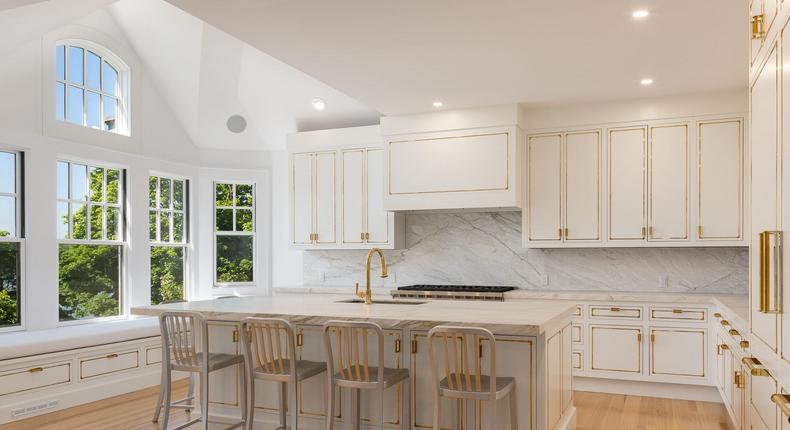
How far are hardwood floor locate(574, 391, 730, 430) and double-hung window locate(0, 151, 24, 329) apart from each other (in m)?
4.59

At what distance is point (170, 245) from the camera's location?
696 cm

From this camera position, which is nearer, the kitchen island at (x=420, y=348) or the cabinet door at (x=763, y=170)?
the cabinet door at (x=763, y=170)

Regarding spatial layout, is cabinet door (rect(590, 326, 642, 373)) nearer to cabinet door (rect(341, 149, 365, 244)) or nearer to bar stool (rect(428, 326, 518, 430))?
bar stool (rect(428, 326, 518, 430))

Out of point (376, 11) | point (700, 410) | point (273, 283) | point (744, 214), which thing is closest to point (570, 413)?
point (700, 410)

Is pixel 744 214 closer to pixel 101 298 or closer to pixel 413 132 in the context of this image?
pixel 413 132

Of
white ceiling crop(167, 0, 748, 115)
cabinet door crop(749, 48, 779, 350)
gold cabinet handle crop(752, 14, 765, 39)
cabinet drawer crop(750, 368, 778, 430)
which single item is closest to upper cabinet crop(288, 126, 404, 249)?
white ceiling crop(167, 0, 748, 115)

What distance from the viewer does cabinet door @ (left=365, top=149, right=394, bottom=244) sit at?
21.6 feet

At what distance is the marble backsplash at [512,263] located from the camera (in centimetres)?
569

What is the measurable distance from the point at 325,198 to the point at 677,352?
12.2ft

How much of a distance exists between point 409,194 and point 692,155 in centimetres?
254

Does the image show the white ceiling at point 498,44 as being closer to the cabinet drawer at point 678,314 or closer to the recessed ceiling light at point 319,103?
the recessed ceiling light at point 319,103

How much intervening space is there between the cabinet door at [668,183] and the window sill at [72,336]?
181 inches

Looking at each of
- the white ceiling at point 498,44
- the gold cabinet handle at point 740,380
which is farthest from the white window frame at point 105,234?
the gold cabinet handle at point 740,380

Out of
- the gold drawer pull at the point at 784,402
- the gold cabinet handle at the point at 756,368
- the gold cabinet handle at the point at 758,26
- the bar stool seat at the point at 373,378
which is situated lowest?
the bar stool seat at the point at 373,378
